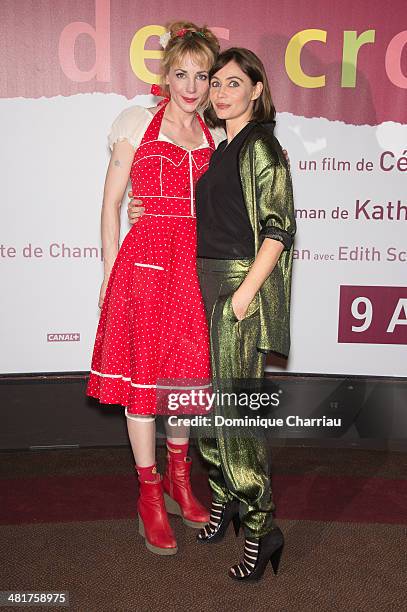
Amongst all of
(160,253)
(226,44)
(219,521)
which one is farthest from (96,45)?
(219,521)

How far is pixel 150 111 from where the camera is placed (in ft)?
8.36

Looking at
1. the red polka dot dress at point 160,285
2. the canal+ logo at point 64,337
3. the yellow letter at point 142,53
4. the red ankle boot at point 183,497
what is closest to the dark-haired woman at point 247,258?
the red polka dot dress at point 160,285

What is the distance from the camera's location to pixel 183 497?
2832mm

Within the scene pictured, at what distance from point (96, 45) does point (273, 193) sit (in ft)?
5.47

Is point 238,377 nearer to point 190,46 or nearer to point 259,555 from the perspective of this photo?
point 259,555

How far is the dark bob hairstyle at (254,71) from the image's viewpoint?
85.2 inches

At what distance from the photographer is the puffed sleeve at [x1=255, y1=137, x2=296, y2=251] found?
6.87ft

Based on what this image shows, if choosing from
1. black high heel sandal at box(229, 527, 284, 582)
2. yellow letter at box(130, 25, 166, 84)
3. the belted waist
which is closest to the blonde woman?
the belted waist

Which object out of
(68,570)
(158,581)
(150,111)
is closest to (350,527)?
(158,581)

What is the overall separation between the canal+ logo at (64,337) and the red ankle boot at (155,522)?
1100 mm

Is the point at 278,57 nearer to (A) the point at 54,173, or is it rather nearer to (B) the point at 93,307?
(A) the point at 54,173

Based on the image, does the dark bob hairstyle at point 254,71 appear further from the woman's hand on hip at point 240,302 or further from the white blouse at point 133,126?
the woman's hand on hip at point 240,302

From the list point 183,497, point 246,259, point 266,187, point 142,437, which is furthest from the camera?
point 183,497

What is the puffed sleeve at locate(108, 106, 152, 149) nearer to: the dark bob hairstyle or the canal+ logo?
the dark bob hairstyle
